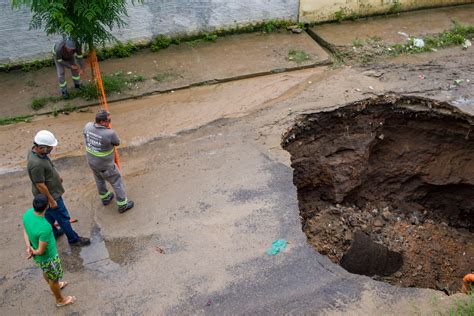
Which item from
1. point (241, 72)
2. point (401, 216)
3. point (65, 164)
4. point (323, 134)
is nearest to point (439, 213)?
point (401, 216)

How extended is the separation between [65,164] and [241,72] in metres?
4.19

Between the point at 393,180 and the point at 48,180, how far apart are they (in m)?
6.38

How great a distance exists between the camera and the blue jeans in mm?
6539

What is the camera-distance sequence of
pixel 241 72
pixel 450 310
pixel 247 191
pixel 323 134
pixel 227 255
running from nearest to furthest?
pixel 450 310 → pixel 227 255 → pixel 247 191 → pixel 323 134 → pixel 241 72

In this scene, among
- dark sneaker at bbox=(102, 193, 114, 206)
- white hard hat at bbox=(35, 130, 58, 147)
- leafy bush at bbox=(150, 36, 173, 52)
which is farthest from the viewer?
leafy bush at bbox=(150, 36, 173, 52)

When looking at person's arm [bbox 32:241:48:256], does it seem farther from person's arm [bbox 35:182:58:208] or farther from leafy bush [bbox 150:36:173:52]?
leafy bush [bbox 150:36:173:52]

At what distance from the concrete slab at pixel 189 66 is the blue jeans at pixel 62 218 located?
141 inches

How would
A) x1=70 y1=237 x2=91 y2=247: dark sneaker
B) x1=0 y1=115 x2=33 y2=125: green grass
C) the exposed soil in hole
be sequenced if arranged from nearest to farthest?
x1=70 y1=237 x2=91 y2=247: dark sneaker
the exposed soil in hole
x1=0 y1=115 x2=33 y2=125: green grass

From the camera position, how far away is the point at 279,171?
784 centimetres

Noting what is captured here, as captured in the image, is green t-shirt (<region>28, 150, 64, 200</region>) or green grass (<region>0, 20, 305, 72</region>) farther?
green grass (<region>0, 20, 305, 72</region>)

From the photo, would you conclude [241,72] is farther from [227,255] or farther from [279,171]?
[227,255]

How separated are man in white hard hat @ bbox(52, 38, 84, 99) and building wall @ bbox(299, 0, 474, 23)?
18.0ft

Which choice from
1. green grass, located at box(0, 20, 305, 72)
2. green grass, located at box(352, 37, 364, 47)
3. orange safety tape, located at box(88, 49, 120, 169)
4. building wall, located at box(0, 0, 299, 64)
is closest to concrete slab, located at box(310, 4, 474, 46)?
green grass, located at box(352, 37, 364, 47)

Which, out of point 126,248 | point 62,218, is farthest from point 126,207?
point 62,218
